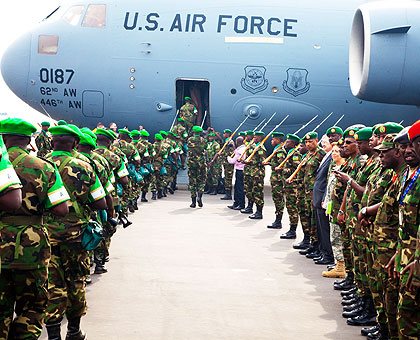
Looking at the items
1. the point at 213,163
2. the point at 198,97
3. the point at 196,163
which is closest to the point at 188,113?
the point at 198,97

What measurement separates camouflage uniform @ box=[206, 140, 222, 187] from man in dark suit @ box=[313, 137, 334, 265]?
24.8ft

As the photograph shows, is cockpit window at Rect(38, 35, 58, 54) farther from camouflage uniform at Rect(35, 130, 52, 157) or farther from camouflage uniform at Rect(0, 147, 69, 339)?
camouflage uniform at Rect(0, 147, 69, 339)

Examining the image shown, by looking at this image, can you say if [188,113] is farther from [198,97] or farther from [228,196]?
[228,196]

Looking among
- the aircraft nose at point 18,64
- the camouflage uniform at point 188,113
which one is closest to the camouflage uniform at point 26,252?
the camouflage uniform at point 188,113

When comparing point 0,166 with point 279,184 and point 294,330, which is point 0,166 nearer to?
point 294,330

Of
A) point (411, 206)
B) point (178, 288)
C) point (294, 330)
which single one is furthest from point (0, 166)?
point (178, 288)

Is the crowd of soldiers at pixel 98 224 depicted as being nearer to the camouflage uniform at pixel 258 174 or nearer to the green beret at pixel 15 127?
the green beret at pixel 15 127

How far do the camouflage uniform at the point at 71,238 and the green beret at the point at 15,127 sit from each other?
83cm

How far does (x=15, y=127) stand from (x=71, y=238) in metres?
1.20

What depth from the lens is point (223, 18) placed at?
51.2 feet

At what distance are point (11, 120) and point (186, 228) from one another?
724 centimetres

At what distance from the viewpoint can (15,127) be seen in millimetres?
4121

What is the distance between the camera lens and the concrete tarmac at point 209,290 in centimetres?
558

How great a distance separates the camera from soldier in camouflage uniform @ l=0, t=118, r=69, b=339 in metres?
3.93
